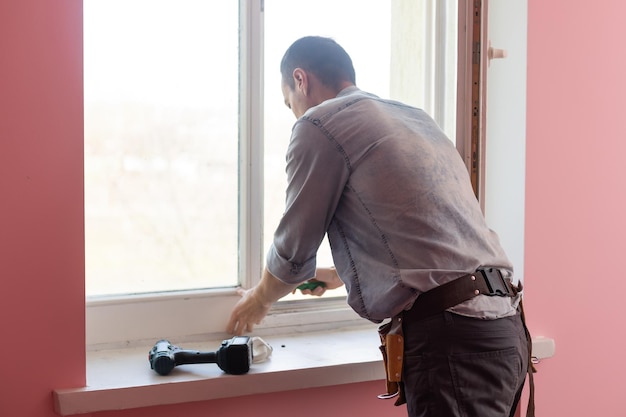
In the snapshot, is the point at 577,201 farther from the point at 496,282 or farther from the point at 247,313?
the point at 247,313

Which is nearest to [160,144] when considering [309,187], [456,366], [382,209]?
[309,187]

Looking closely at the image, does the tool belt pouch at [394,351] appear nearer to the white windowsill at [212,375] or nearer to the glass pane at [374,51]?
the white windowsill at [212,375]

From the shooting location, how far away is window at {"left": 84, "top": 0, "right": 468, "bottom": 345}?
5.88ft

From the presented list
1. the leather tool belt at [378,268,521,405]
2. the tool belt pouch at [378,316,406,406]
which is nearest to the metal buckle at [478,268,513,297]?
the leather tool belt at [378,268,521,405]

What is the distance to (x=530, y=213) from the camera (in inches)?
80.2

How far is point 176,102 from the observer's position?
188cm

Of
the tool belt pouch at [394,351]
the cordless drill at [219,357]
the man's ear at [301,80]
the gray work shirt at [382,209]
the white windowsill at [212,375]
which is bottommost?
the white windowsill at [212,375]

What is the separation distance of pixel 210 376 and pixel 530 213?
3.17 feet

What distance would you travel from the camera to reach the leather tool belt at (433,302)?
147 centimetres

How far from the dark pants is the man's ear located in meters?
0.59

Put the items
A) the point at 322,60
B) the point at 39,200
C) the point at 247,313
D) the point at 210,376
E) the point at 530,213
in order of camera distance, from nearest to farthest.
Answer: the point at 39,200 < the point at 210,376 < the point at 322,60 < the point at 247,313 < the point at 530,213

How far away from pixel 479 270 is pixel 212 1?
3.13ft

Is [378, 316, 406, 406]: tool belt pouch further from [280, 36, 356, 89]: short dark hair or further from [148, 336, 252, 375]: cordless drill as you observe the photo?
[280, 36, 356, 89]: short dark hair

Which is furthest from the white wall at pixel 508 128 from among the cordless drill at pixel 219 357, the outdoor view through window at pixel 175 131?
the cordless drill at pixel 219 357
